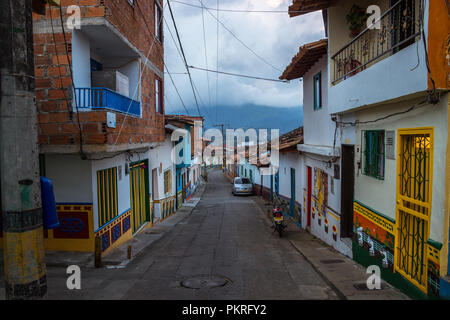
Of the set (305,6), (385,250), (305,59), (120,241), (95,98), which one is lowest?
(120,241)

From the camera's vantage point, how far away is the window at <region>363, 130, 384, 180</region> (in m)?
7.36

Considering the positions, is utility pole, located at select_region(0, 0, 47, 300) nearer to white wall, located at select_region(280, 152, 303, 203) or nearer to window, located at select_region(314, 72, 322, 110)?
window, located at select_region(314, 72, 322, 110)

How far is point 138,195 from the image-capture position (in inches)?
554

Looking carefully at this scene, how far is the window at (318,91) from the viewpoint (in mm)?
12034

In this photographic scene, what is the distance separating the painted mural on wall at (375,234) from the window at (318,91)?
15.0 feet

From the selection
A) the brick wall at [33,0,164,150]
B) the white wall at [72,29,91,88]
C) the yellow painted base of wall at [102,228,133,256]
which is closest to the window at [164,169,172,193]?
the yellow painted base of wall at [102,228,133,256]

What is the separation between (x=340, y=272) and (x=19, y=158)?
668 cm

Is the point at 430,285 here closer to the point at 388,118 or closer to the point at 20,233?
the point at 388,118

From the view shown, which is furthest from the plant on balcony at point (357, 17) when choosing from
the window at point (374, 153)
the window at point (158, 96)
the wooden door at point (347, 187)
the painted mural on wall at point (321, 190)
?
the window at point (158, 96)

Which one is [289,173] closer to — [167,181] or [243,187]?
[167,181]

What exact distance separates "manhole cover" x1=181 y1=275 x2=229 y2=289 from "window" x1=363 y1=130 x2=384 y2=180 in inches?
149

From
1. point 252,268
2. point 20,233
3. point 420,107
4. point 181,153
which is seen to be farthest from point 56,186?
point 181,153

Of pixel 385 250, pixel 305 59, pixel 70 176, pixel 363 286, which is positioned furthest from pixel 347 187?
pixel 70 176

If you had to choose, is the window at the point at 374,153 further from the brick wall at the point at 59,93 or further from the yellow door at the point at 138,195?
the yellow door at the point at 138,195
